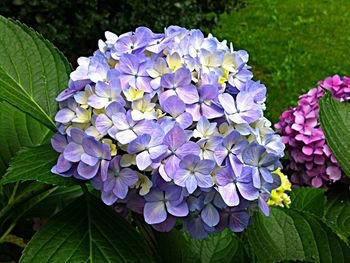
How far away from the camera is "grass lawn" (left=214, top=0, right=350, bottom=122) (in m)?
5.55

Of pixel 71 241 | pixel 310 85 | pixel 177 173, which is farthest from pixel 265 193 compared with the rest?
pixel 310 85

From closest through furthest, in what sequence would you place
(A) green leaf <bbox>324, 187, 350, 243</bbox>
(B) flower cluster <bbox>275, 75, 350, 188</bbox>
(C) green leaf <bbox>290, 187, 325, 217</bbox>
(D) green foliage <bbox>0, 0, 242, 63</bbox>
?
(C) green leaf <bbox>290, 187, 325, 217</bbox>, (A) green leaf <bbox>324, 187, 350, 243</bbox>, (B) flower cluster <bbox>275, 75, 350, 188</bbox>, (D) green foliage <bbox>0, 0, 242, 63</bbox>

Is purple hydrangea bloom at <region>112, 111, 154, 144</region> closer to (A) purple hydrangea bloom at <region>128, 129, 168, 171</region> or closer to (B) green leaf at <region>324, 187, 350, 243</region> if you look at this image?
(A) purple hydrangea bloom at <region>128, 129, 168, 171</region>

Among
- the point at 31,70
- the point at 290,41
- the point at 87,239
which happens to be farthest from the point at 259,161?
the point at 290,41

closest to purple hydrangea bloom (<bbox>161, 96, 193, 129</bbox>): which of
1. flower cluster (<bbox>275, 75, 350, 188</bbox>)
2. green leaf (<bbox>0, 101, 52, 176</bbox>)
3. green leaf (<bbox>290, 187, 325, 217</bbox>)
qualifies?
green leaf (<bbox>0, 101, 52, 176</bbox>)

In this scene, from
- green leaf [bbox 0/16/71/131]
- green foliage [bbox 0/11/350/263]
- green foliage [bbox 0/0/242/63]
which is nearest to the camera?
green foliage [bbox 0/11/350/263]

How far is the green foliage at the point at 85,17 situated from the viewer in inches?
154

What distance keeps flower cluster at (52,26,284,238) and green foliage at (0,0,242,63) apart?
9.59 feet

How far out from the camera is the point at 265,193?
99cm

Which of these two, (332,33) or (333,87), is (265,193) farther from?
(332,33)

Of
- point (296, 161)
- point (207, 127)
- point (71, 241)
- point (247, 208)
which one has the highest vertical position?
point (207, 127)

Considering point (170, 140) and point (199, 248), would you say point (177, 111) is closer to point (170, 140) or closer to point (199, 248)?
point (170, 140)

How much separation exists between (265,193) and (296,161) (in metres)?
1.37

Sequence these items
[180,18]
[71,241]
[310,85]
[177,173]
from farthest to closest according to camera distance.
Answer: [310,85]
[180,18]
[71,241]
[177,173]
